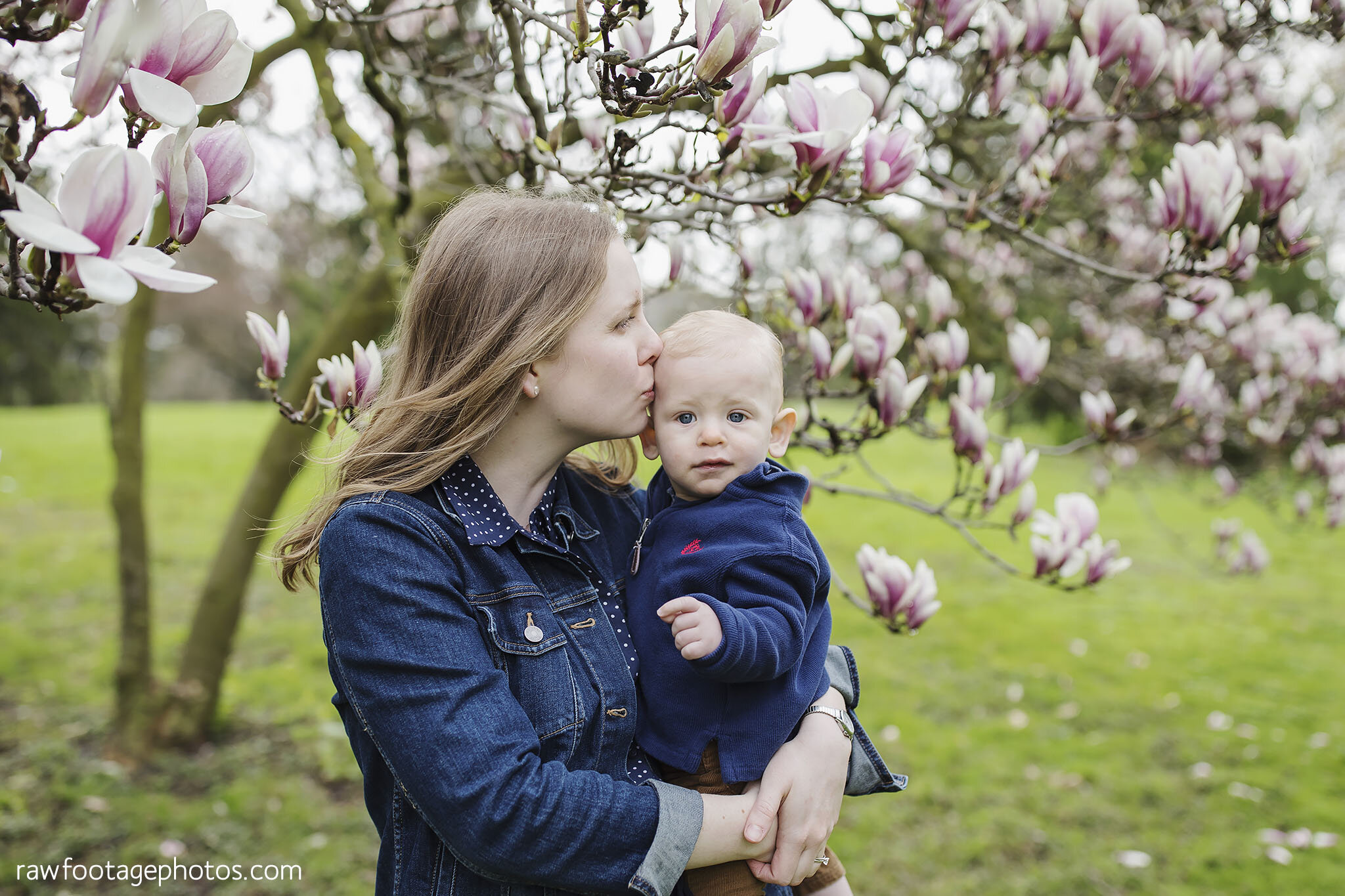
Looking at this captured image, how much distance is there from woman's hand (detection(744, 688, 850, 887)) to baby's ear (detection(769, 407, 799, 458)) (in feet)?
1.76

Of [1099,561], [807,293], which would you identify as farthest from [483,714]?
[1099,561]

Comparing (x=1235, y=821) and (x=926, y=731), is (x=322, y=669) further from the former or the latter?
(x=1235, y=821)

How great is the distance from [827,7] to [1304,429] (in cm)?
247

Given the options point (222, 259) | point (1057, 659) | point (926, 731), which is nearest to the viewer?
point (926, 731)

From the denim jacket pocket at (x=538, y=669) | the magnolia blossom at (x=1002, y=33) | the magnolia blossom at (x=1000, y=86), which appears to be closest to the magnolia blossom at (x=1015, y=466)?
the magnolia blossom at (x=1000, y=86)

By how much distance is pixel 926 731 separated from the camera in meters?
5.25

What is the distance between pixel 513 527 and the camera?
152 centimetres

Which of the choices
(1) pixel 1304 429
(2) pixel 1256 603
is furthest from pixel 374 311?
(2) pixel 1256 603

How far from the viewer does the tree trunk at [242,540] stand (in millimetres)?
3871

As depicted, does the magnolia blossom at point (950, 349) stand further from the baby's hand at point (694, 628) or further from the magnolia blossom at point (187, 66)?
the magnolia blossom at point (187, 66)

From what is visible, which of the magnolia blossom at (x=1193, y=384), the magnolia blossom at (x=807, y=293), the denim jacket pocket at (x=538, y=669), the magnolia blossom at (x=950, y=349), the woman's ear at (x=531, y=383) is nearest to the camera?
the denim jacket pocket at (x=538, y=669)

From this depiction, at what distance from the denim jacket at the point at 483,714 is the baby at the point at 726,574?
0.08m

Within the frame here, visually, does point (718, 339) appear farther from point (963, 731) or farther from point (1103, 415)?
point (963, 731)

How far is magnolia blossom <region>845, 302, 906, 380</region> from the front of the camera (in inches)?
80.2
